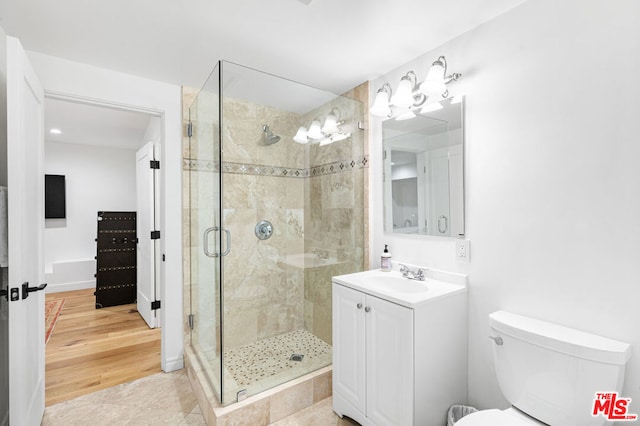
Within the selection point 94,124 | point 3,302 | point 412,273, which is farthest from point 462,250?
point 94,124

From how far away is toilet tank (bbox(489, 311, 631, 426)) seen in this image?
3.75 ft

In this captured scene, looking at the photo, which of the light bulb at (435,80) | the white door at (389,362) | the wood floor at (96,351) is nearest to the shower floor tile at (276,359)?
the white door at (389,362)

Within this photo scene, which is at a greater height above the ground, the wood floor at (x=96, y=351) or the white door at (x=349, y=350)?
the white door at (x=349, y=350)

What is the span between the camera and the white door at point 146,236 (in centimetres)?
338

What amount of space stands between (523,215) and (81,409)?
294cm

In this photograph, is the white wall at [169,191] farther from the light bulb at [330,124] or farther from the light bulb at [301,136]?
the light bulb at [330,124]

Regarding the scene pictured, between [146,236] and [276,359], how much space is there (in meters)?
2.29

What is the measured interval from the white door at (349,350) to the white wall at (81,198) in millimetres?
4884

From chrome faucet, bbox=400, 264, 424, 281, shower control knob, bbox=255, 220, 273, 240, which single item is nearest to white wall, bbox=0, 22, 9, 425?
shower control knob, bbox=255, 220, 273, 240

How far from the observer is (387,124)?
2.22 meters

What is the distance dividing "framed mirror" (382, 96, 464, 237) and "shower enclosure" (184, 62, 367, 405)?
A: 0.33m

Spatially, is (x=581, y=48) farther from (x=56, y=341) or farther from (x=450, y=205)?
(x=56, y=341)

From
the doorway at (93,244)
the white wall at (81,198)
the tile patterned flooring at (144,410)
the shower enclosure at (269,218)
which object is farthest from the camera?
the white wall at (81,198)

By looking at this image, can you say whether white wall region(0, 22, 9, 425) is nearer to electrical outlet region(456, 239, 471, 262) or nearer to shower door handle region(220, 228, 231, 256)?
shower door handle region(220, 228, 231, 256)
